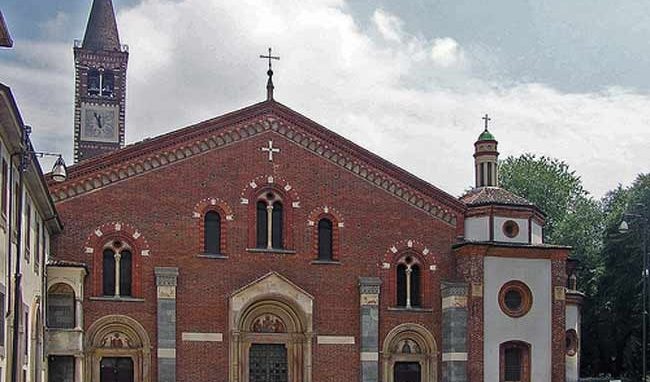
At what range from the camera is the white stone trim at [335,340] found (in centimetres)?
3978

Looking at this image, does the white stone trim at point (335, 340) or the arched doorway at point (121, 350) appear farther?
the white stone trim at point (335, 340)

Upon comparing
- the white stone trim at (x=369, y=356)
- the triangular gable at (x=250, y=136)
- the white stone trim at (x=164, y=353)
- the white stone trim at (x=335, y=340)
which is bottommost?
the white stone trim at (x=369, y=356)

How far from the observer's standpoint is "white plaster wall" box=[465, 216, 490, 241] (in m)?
41.7

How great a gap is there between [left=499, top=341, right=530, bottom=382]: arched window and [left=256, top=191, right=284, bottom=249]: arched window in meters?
9.58

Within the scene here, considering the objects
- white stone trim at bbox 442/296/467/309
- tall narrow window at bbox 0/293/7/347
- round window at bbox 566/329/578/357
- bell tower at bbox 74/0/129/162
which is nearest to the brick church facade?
white stone trim at bbox 442/296/467/309

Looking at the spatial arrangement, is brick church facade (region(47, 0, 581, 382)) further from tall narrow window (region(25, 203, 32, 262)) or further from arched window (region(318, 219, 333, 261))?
tall narrow window (region(25, 203, 32, 262))

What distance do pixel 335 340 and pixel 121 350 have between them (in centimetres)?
783

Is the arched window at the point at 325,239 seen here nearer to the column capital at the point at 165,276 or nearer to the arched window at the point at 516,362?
the column capital at the point at 165,276

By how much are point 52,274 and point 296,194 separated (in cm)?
957

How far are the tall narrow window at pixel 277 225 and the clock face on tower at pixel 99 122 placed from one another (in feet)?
118

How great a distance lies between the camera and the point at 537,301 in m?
41.4

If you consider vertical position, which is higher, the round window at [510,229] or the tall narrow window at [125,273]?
the round window at [510,229]

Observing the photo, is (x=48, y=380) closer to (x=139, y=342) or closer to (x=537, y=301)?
(x=139, y=342)

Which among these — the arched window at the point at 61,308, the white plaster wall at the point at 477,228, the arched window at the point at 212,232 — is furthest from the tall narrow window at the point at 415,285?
the arched window at the point at 61,308
